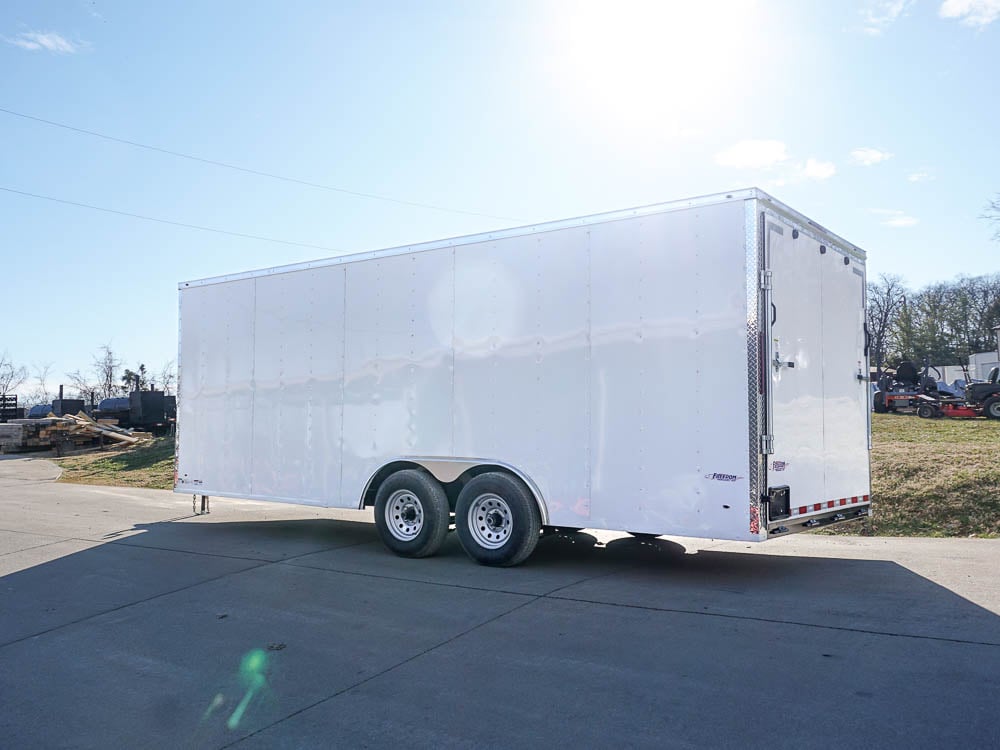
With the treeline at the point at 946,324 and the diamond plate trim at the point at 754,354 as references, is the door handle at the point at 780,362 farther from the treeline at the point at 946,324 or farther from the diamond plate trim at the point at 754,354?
the treeline at the point at 946,324

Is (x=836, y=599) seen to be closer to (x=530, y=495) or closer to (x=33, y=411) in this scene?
(x=530, y=495)

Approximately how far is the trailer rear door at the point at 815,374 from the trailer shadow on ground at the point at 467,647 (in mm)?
941

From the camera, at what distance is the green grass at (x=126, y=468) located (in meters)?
20.3

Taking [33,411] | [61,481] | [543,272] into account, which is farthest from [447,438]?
[33,411]

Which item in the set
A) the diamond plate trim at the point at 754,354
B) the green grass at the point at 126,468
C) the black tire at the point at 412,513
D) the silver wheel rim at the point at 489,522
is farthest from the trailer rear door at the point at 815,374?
the green grass at the point at 126,468

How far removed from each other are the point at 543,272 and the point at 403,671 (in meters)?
4.30

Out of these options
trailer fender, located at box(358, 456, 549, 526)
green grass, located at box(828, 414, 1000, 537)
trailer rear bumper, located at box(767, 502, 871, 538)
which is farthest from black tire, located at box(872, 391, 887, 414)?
trailer fender, located at box(358, 456, 549, 526)

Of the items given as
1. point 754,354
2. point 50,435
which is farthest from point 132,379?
point 754,354

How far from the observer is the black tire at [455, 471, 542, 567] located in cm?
786

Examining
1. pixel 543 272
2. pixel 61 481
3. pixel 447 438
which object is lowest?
pixel 61 481

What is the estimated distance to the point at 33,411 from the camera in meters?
43.2

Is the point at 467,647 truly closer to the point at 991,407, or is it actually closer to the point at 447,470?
the point at 447,470

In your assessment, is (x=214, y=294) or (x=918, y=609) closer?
(x=918, y=609)

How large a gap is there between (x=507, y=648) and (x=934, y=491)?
855 cm
